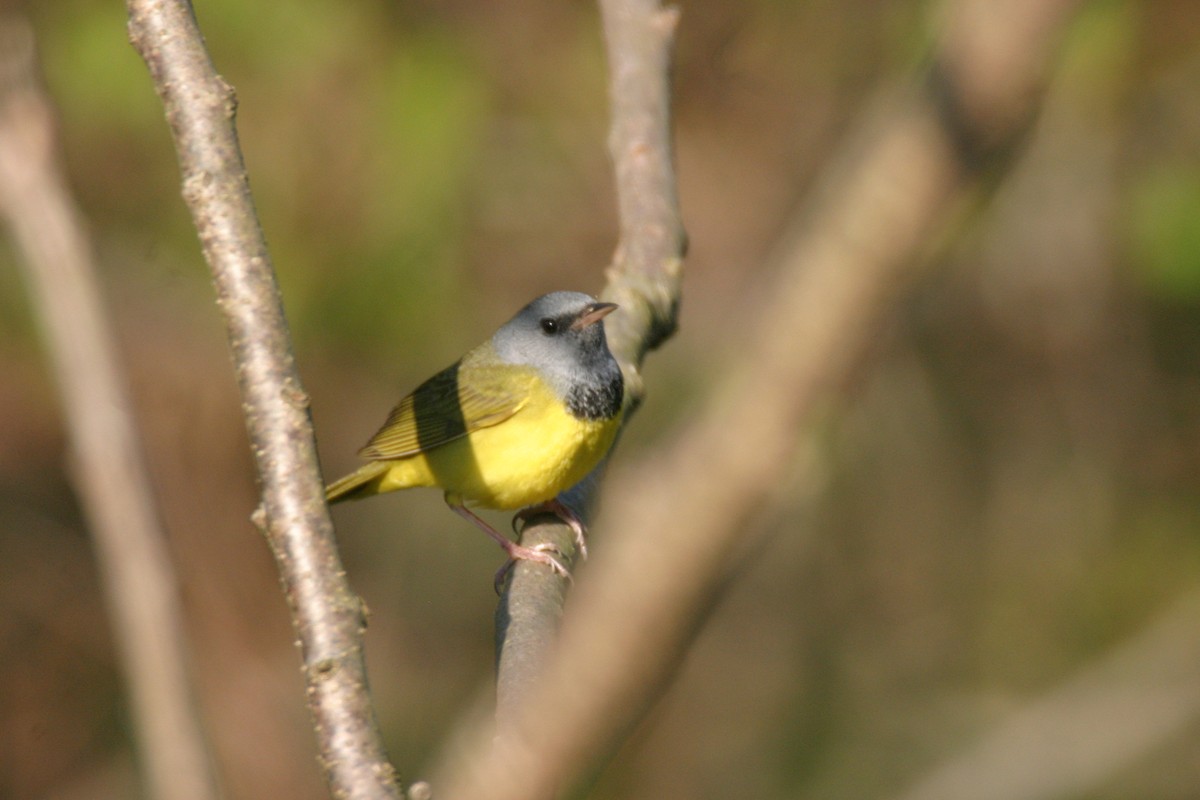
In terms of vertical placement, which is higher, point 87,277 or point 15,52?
point 15,52

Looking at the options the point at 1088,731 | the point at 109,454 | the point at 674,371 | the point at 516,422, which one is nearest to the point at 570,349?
the point at 516,422

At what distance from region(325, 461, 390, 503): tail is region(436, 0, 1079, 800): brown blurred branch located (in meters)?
4.94

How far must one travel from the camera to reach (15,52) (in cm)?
226

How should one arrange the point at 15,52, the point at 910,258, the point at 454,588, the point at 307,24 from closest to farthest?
the point at 910,258 → the point at 15,52 → the point at 307,24 → the point at 454,588

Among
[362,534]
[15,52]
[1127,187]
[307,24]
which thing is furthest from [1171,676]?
[15,52]

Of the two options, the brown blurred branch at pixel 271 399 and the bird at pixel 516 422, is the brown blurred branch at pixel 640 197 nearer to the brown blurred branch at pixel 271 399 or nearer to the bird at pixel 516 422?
the bird at pixel 516 422

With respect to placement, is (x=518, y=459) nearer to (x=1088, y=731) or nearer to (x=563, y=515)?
(x=563, y=515)

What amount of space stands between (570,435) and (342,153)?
402 cm

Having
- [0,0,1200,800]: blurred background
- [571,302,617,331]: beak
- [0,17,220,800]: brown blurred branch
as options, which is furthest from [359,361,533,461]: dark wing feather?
[0,17,220,800]: brown blurred branch

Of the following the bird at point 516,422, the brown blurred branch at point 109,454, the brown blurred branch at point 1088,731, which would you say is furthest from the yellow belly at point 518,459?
the brown blurred branch at point 1088,731

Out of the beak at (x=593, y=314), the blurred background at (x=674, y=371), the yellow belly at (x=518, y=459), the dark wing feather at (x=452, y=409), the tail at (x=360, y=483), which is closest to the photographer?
the beak at (x=593, y=314)

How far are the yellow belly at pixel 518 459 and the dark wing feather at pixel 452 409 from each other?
57mm

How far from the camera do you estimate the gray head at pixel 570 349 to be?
4934 mm

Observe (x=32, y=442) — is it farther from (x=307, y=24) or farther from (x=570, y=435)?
(x=570, y=435)
